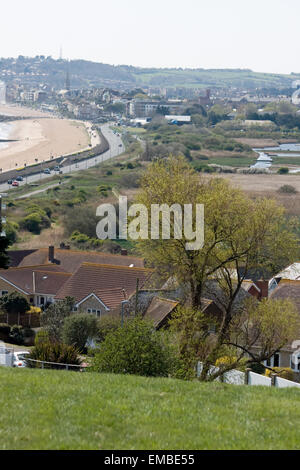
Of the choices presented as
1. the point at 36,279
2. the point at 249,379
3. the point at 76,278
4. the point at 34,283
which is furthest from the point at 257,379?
the point at 36,279

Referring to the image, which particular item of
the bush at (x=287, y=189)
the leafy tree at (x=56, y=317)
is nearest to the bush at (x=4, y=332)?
the leafy tree at (x=56, y=317)

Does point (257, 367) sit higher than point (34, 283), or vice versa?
point (257, 367)

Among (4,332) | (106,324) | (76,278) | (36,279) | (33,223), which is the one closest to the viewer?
(106,324)

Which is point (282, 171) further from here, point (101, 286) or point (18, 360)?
point (18, 360)

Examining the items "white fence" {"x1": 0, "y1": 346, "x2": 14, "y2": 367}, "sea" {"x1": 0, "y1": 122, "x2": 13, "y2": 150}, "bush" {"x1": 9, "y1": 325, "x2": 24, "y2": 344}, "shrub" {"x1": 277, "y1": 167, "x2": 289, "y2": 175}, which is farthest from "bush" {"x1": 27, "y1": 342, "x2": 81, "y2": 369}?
"sea" {"x1": 0, "y1": 122, "x2": 13, "y2": 150}

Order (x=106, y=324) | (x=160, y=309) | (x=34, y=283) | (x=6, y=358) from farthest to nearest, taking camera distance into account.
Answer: (x=34, y=283) < (x=160, y=309) < (x=106, y=324) < (x=6, y=358)

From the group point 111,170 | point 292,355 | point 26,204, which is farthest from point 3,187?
point 292,355
